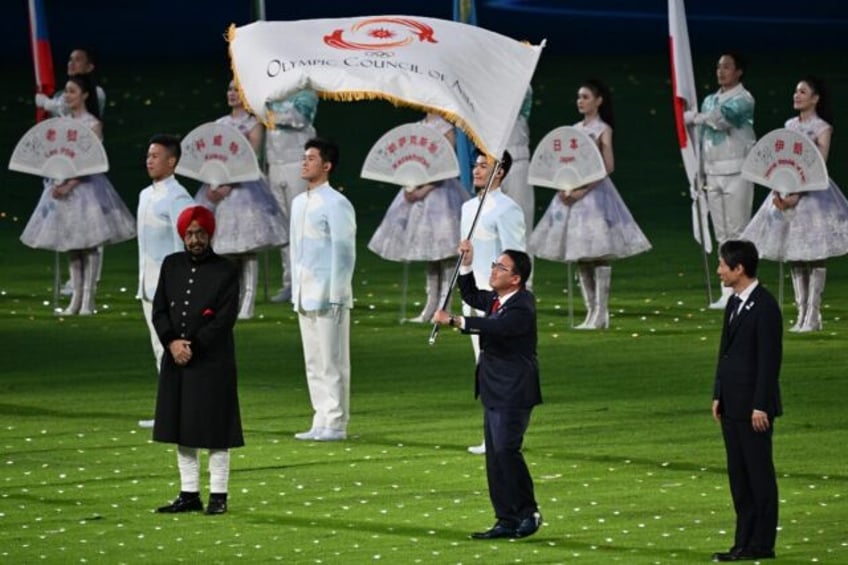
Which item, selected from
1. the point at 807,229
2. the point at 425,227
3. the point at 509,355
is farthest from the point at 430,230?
the point at 509,355

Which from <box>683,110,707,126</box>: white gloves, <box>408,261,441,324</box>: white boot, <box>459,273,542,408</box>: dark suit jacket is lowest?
<box>408,261,441,324</box>: white boot

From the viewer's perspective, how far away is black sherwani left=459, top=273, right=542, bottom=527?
41.8ft

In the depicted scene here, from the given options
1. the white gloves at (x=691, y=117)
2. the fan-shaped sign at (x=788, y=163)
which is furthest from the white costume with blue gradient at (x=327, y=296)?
the white gloves at (x=691, y=117)

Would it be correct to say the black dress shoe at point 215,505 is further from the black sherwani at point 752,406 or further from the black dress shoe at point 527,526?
the black sherwani at point 752,406

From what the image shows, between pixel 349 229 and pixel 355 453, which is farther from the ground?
pixel 349 229

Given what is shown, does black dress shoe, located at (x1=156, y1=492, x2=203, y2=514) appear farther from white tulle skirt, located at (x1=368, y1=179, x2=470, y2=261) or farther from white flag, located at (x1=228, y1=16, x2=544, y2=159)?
white tulle skirt, located at (x1=368, y1=179, x2=470, y2=261)

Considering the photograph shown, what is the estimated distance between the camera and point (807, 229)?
65.8 ft

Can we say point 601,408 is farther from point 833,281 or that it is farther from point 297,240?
point 833,281

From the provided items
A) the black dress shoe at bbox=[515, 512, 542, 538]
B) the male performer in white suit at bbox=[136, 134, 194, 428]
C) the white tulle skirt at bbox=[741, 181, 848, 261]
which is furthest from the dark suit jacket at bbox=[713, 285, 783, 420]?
the white tulle skirt at bbox=[741, 181, 848, 261]

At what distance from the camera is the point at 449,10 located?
1665 inches

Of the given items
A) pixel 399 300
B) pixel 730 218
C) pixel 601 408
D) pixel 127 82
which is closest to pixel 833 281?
pixel 730 218

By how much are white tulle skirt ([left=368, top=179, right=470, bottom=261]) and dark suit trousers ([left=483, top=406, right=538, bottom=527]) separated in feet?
26.6

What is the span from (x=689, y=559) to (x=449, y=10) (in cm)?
3053

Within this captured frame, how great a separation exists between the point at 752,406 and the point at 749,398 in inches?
1.7
